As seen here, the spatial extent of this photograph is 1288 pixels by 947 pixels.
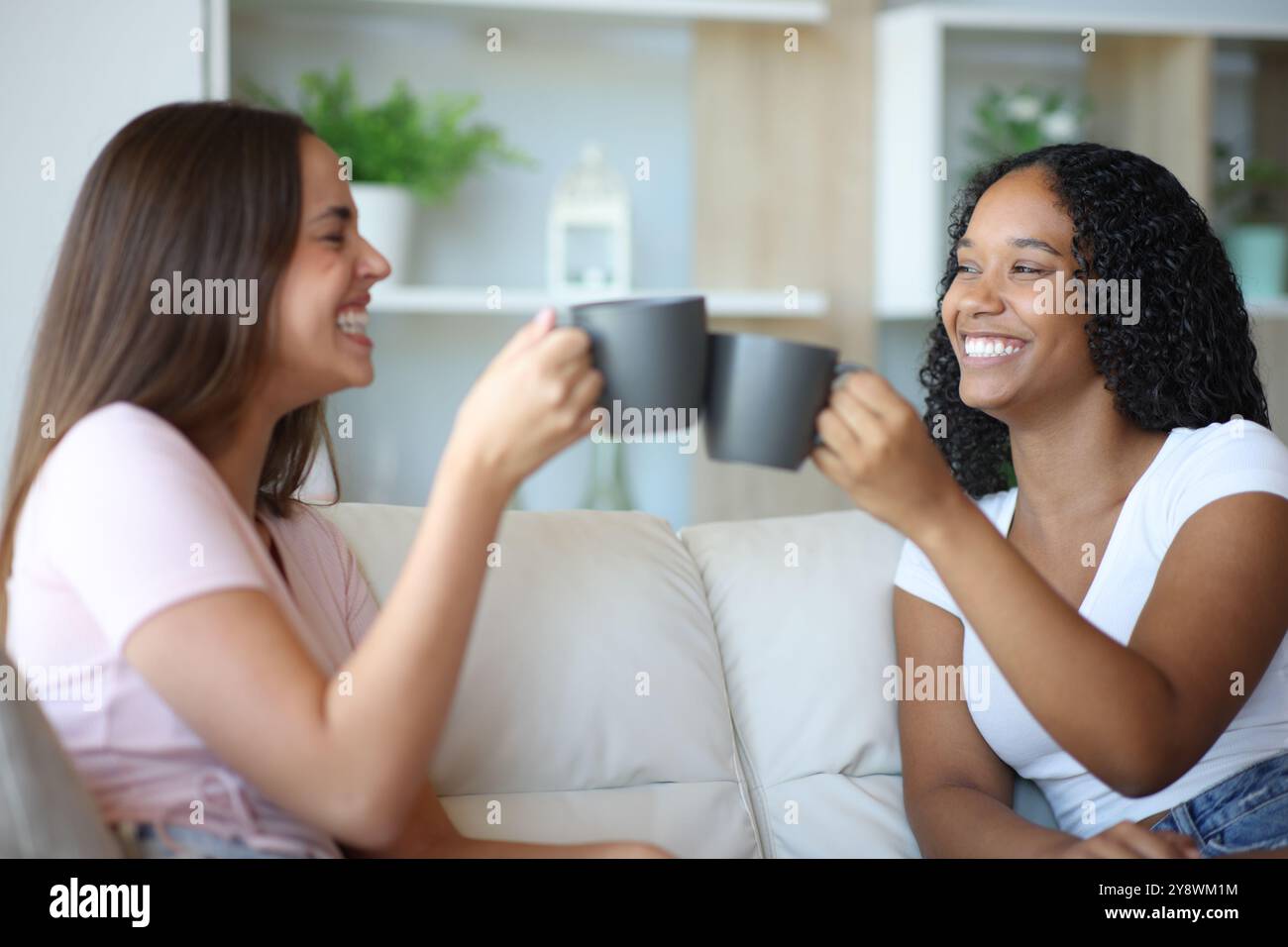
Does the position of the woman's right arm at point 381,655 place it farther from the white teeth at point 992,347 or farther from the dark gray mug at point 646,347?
the white teeth at point 992,347

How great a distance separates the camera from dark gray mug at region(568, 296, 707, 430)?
3.01ft

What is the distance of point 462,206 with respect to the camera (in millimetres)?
3201

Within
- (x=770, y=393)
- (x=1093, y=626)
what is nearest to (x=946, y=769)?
(x=1093, y=626)

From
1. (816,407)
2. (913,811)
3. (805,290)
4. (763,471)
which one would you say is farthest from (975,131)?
(816,407)

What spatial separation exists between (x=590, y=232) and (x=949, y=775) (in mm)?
2006

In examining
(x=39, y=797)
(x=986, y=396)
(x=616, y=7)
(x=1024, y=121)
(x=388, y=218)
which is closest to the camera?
(x=39, y=797)

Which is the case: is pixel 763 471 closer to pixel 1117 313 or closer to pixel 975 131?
pixel 975 131

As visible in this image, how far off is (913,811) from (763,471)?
1.80 m

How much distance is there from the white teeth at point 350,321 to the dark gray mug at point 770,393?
0.32 meters

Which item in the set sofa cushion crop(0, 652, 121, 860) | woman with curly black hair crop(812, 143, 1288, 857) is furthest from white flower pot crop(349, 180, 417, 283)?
sofa cushion crop(0, 652, 121, 860)

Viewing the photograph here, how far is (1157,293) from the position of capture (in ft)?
4.81

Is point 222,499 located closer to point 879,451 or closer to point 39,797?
point 39,797

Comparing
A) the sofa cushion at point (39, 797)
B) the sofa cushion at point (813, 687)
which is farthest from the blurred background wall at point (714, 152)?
the sofa cushion at point (39, 797)
